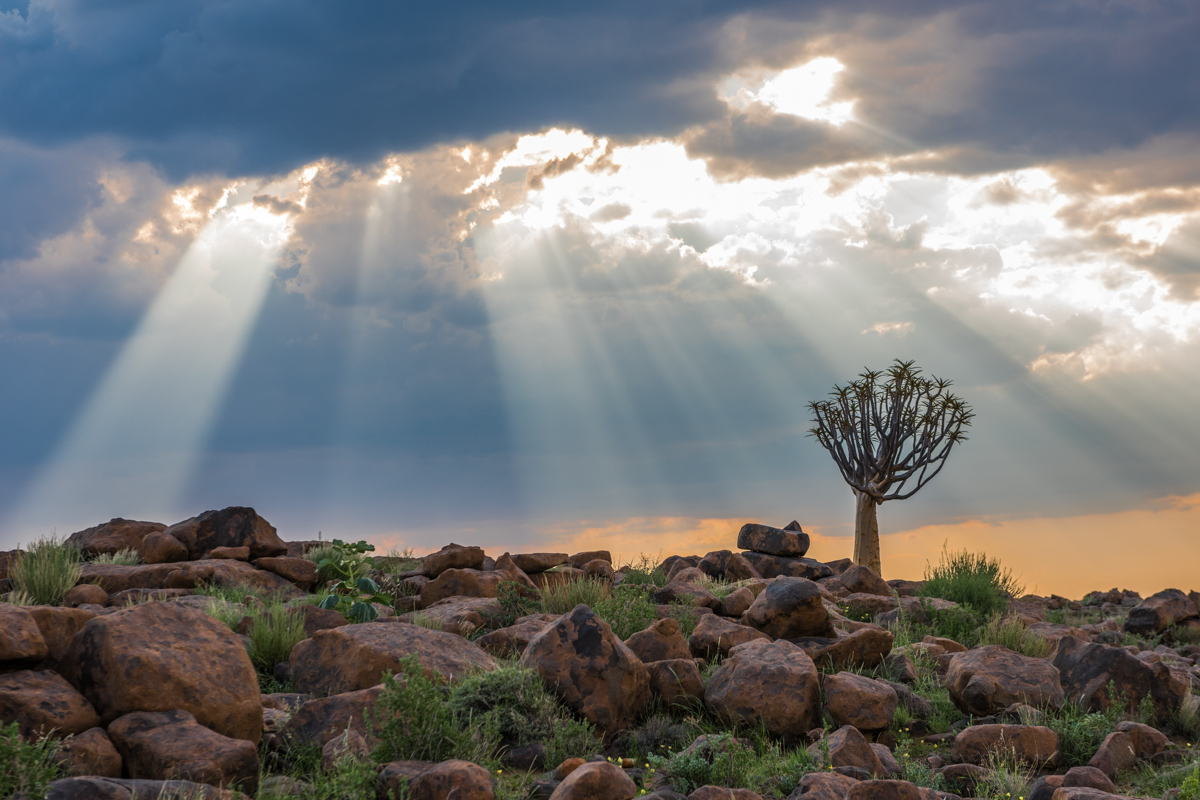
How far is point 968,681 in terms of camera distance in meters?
9.88

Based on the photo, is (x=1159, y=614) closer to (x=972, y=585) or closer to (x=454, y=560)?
(x=972, y=585)

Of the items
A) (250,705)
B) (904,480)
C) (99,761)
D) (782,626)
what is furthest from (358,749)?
(904,480)

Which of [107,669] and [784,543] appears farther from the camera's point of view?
[784,543]

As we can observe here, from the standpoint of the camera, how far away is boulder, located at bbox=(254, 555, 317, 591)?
15203 millimetres

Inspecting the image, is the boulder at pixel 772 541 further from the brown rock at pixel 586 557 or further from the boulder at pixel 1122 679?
the boulder at pixel 1122 679

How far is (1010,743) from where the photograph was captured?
809 cm

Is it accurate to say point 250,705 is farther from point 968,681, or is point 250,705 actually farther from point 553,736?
point 968,681

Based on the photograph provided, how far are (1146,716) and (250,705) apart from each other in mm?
9634

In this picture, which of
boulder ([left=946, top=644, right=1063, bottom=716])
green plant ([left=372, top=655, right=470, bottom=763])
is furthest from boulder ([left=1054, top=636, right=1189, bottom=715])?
green plant ([left=372, top=655, right=470, bottom=763])

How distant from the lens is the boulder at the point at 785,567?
750 inches

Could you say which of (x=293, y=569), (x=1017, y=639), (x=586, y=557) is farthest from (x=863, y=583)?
(x=293, y=569)

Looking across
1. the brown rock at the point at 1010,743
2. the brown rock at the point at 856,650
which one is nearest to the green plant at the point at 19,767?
the brown rock at the point at 1010,743

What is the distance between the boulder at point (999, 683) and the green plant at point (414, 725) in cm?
605

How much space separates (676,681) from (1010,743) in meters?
3.20
